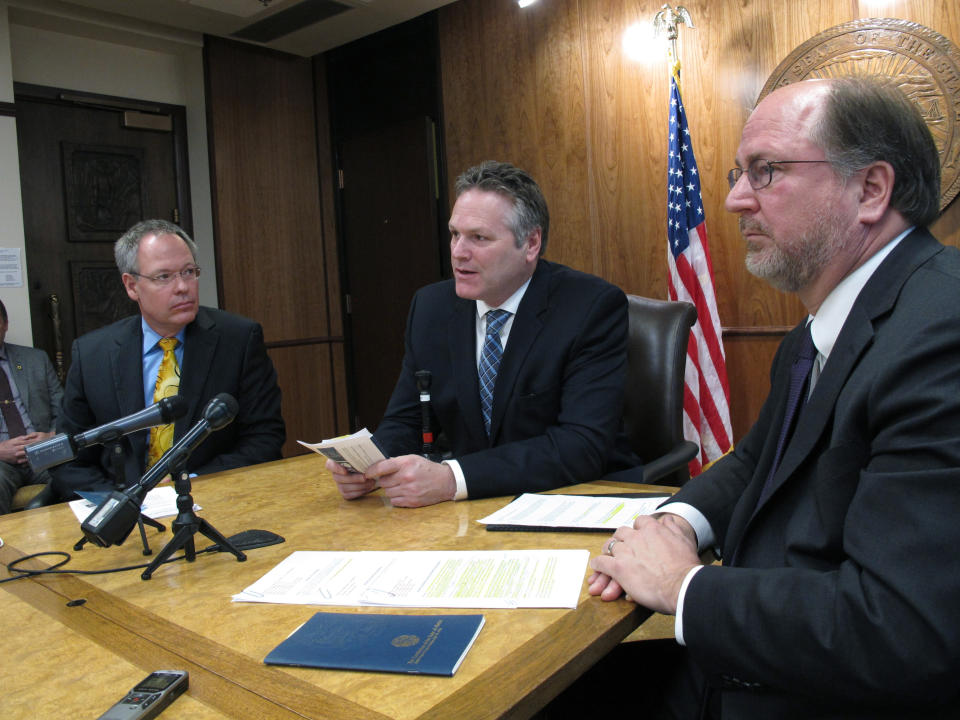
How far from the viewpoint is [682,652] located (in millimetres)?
1445

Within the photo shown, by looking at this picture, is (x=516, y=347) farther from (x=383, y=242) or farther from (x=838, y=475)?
(x=383, y=242)

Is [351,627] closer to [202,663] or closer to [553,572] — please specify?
[202,663]

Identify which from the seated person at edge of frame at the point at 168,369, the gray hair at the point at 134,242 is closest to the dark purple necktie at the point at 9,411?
the seated person at edge of frame at the point at 168,369

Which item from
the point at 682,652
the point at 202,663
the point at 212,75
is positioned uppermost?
the point at 212,75

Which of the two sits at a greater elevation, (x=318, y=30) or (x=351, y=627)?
(x=318, y=30)

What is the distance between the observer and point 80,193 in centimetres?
493

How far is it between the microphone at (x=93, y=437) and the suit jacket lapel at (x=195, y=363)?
3.36ft

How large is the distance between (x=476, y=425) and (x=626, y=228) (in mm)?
2544

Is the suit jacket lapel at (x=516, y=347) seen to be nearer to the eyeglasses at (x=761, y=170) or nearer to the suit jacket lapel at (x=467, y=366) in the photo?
the suit jacket lapel at (x=467, y=366)

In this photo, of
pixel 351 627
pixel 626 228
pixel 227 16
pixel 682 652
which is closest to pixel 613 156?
pixel 626 228

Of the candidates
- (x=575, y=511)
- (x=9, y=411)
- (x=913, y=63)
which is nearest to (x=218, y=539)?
(x=575, y=511)

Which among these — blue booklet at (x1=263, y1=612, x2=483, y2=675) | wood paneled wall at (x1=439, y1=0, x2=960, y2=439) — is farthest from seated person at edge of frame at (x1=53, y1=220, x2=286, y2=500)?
wood paneled wall at (x1=439, y1=0, x2=960, y2=439)

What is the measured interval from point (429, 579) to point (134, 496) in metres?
0.54

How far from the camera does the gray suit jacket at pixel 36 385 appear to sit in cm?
387
